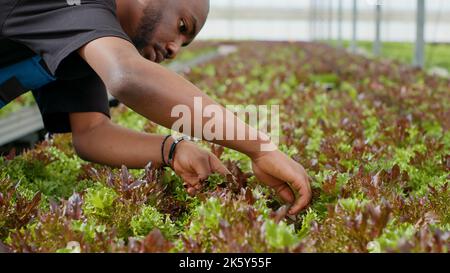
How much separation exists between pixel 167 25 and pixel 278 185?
784mm

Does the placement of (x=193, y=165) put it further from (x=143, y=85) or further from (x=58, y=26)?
(x=58, y=26)

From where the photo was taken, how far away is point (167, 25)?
245cm

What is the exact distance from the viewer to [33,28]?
2156 millimetres

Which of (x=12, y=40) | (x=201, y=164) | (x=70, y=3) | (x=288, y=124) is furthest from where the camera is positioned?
(x=288, y=124)

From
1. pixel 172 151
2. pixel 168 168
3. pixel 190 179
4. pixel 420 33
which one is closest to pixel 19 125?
pixel 168 168

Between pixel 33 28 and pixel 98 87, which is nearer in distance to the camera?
pixel 33 28

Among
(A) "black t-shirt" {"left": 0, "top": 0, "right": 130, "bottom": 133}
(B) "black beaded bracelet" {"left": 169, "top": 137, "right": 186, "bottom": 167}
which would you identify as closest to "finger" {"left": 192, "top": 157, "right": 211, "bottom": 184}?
(B) "black beaded bracelet" {"left": 169, "top": 137, "right": 186, "bottom": 167}

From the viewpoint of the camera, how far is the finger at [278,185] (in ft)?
7.25

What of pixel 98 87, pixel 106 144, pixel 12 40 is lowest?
pixel 106 144

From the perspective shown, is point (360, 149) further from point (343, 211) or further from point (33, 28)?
point (33, 28)

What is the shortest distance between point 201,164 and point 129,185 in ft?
1.31

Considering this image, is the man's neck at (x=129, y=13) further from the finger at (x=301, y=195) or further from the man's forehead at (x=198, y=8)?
the finger at (x=301, y=195)
